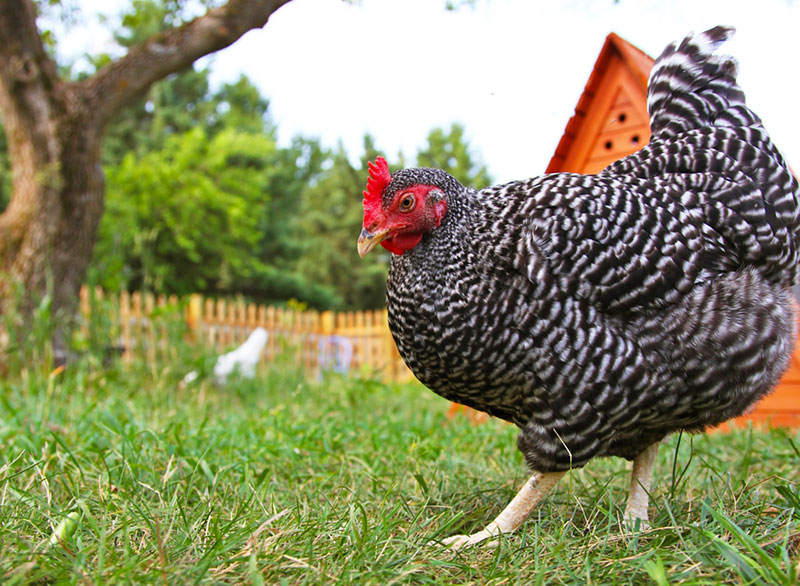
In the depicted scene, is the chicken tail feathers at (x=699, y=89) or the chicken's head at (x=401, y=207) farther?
the chicken tail feathers at (x=699, y=89)

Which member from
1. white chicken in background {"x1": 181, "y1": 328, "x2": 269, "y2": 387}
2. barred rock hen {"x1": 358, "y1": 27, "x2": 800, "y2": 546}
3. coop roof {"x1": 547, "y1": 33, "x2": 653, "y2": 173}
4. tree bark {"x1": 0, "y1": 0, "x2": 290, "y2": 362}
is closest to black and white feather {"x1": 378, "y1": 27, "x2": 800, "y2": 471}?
barred rock hen {"x1": 358, "y1": 27, "x2": 800, "y2": 546}

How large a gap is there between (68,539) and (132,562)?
313 mm

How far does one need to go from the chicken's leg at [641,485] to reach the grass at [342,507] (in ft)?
0.18

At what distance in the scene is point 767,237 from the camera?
2.02 metres

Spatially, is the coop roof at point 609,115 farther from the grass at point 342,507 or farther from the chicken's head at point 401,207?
the chicken's head at point 401,207

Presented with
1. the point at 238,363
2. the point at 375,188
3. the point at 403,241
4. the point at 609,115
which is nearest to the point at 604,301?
the point at 403,241

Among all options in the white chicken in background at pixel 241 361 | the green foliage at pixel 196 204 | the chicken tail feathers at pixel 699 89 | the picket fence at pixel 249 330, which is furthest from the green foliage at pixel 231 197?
the chicken tail feathers at pixel 699 89

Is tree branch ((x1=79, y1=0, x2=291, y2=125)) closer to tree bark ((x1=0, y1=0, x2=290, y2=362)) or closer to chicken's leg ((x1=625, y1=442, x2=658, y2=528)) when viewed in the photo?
tree bark ((x1=0, y1=0, x2=290, y2=362))

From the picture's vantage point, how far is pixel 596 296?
6.00ft

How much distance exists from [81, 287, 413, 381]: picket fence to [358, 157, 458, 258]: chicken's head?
2783 millimetres

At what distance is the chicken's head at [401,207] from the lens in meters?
1.96

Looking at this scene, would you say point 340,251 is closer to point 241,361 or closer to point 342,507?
point 241,361

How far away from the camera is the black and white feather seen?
180cm

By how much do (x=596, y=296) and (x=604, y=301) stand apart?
30 mm
